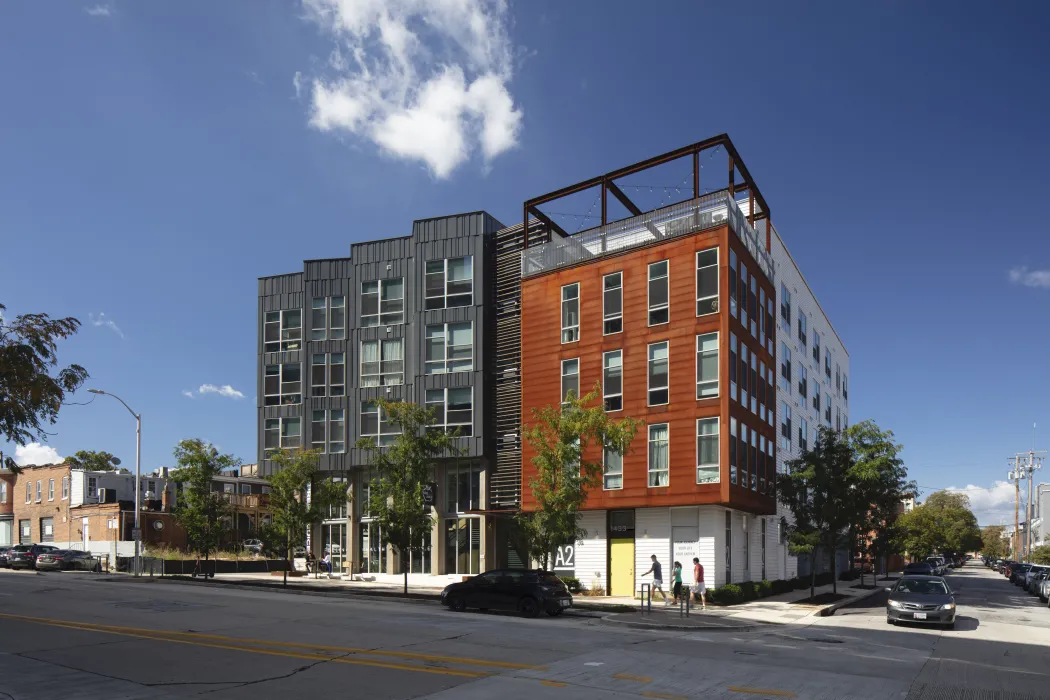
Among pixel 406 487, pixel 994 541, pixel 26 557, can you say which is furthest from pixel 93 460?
pixel 994 541

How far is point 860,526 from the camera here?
4219 cm

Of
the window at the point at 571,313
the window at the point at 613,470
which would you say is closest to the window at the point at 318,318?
the window at the point at 571,313

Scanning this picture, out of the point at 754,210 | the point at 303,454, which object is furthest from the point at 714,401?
the point at 303,454

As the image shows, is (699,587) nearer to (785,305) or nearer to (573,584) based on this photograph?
(573,584)

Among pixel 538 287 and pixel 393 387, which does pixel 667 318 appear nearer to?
pixel 538 287

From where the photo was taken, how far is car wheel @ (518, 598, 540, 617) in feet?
87.8

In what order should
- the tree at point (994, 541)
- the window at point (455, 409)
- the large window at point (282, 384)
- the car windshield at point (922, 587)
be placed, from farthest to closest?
the tree at point (994, 541)
the large window at point (282, 384)
the window at point (455, 409)
the car windshield at point (922, 587)

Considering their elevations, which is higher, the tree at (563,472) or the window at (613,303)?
the window at (613,303)

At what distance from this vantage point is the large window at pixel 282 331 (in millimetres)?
53156

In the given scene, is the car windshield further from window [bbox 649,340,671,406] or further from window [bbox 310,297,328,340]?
window [bbox 310,297,328,340]

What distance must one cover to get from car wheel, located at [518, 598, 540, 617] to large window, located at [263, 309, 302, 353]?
30518mm

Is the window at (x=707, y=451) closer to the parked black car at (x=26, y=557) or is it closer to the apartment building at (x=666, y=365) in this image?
the apartment building at (x=666, y=365)

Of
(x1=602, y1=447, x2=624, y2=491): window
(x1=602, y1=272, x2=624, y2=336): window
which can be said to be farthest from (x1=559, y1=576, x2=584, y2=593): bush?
(x1=602, y1=272, x2=624, y2=336): window

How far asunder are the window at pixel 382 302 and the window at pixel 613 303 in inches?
574
